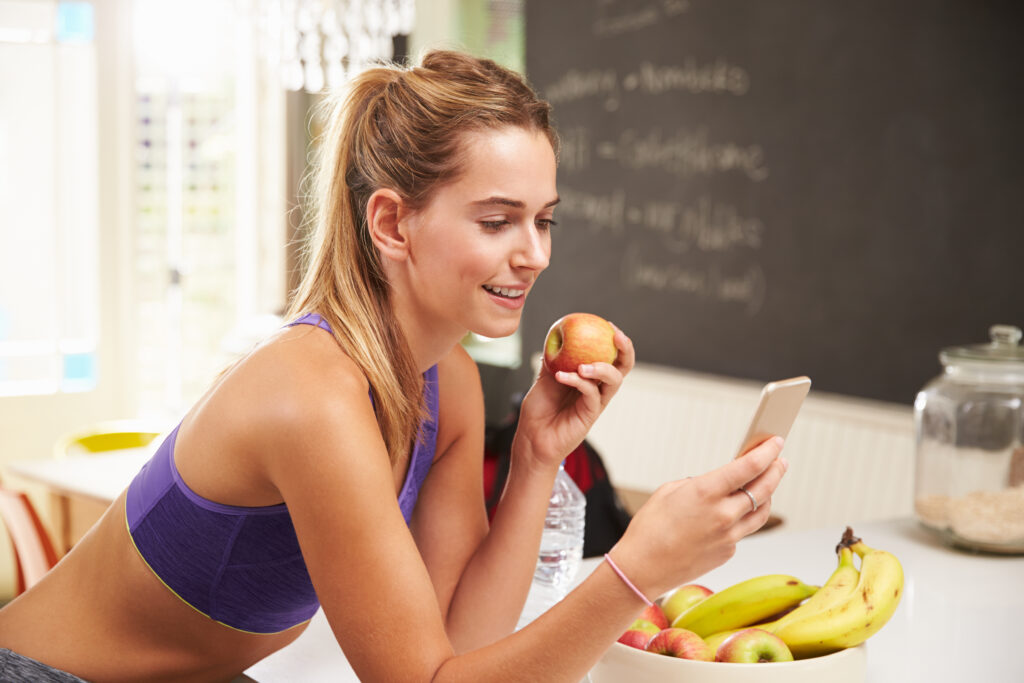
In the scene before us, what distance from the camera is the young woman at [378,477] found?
98 cm

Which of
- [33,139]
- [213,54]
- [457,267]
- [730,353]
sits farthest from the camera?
[213,54]

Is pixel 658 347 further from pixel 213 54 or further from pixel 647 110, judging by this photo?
pixel 213 54

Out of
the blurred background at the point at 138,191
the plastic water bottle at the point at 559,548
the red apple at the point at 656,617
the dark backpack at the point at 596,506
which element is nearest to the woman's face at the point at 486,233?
the red apple at the point at 656,617

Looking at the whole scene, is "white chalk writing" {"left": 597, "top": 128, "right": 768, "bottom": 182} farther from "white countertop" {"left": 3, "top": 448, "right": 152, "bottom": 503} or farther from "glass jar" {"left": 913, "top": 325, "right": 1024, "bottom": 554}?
"white countertop" {"left": 3, "top": 448, "right": 152, "bottom": 503}

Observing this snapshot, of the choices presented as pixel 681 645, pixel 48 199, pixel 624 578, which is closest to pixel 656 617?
pixel 681 645

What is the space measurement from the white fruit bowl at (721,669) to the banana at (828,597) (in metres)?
0.05

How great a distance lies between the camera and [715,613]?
46.0 inches

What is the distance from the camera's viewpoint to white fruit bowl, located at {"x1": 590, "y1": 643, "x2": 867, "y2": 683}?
3.32 feet

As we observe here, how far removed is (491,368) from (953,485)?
324 centimetres

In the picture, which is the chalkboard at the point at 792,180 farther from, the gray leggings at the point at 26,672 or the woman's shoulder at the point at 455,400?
the gray leggings at the point at 26,672

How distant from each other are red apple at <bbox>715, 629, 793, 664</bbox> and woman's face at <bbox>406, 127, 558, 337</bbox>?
1.33 ft

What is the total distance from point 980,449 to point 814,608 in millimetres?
864

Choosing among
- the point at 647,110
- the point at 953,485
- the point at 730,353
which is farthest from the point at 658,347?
the point at 953,485

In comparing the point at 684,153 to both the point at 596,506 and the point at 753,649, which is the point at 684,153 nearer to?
the point at 596,506
